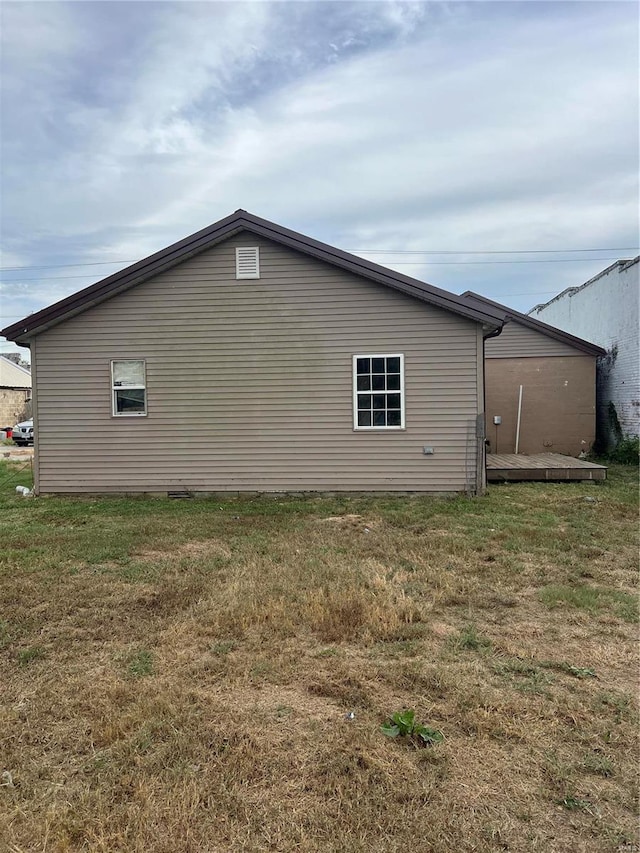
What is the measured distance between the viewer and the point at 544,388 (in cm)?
1418

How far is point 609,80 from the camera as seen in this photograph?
7.28m

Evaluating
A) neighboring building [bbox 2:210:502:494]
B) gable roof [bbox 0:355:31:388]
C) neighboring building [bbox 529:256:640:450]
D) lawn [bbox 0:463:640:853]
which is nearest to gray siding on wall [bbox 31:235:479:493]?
neighboring building [bbox 2:210:502:494]

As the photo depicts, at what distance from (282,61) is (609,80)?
18.8 feet

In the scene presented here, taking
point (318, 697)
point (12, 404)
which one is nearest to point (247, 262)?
point (318, 697)

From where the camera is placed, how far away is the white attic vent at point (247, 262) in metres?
9.30

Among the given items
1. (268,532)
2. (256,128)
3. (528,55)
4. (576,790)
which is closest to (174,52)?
(256,128)

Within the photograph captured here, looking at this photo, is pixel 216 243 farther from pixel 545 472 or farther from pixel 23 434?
pixel 23 434

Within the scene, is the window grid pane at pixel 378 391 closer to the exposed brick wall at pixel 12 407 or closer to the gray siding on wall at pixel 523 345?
the gray siding on wall at pixel 523 345

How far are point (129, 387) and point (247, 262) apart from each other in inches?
124

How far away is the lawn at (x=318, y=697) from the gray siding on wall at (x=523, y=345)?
9317mm

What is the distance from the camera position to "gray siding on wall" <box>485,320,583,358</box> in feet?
46.5

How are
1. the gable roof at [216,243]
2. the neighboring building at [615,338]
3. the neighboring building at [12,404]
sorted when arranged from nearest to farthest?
the gable roof at [216,243] → the neighboring building at [615,338] → the neighboring building at [12,404]

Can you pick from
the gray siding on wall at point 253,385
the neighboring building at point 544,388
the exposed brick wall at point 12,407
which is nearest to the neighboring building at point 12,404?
the exposed brick wall at point 12,407

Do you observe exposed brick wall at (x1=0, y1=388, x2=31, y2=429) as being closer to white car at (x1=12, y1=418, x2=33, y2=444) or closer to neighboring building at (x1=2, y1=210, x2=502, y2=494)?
white car at (x1=12, y1=418, x2=33, y2=444)
